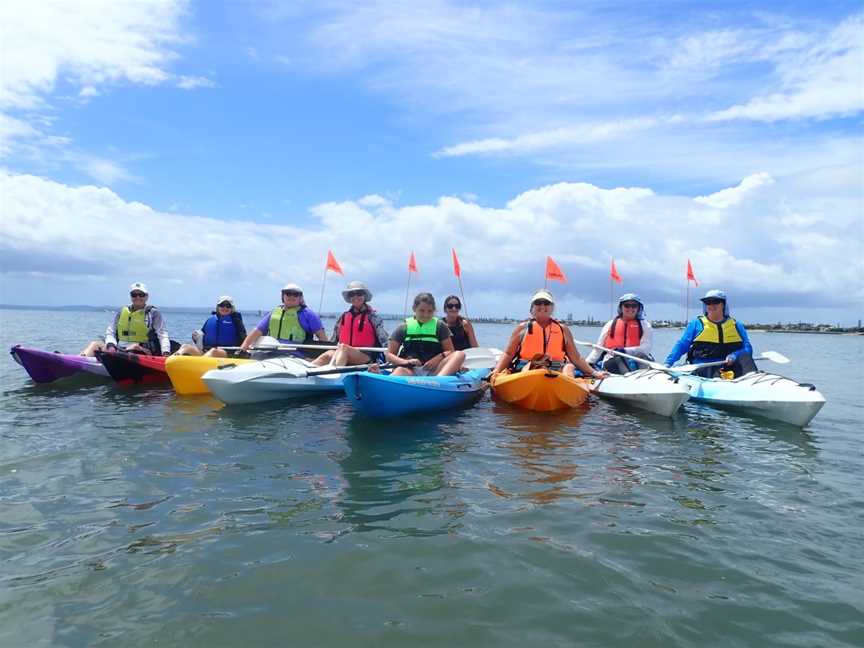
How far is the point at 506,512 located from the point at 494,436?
272 centimetres

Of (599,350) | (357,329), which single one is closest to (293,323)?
(357,329)

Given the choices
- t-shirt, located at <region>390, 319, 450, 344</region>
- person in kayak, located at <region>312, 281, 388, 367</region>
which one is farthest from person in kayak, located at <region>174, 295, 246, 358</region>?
t-shirt, located at <region>390, 319, 450, 344</region>

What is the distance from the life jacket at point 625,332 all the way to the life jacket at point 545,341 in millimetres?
2439

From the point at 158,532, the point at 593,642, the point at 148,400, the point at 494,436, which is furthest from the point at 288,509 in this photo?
the point at 148,400

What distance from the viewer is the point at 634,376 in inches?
369

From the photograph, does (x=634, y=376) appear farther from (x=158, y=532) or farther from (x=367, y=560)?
(x=158, y=532)

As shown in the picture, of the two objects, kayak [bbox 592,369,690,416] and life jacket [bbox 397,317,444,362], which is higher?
life jacket [bbox 397,317,444,362]

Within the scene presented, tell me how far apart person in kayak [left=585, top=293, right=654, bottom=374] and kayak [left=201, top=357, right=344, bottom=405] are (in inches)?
217

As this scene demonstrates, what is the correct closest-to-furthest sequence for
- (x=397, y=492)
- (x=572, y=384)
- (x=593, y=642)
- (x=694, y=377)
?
(x=593, y=642), (x=397, y=492), (x=572, y=384), (x=694, y=377)

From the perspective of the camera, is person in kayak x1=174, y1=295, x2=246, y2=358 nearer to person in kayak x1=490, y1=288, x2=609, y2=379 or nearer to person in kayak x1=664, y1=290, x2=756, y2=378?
person in kayak x1=490, y1=288, x2=609, y2=379

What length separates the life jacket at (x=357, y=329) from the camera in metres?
10.1

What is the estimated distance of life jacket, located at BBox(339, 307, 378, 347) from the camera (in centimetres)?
1011

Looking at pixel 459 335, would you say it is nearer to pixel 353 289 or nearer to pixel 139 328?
pixel 353 289

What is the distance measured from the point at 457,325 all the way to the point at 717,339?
4.68 metres
